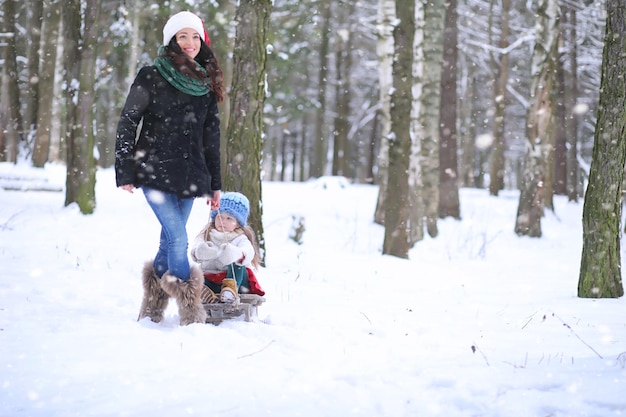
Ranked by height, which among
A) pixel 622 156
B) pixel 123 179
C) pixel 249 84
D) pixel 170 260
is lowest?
pixel 170 260

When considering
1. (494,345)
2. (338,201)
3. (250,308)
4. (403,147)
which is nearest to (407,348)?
(494,345)

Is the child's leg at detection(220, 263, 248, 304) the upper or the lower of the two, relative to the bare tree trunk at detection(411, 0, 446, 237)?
lower

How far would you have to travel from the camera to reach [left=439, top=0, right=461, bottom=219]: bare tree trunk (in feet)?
49.8

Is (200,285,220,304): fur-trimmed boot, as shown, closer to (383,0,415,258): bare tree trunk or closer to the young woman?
the young woman

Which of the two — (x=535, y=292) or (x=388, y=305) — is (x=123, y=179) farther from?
(x=535, y=292)

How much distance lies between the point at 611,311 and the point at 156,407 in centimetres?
429

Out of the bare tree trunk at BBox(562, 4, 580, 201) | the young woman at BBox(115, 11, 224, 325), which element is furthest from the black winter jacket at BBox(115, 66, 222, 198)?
the bare tree trunk at BBox(562, 4, 580, 201)

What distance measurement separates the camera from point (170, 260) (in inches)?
168

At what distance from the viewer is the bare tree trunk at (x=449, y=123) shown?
49.8 ft

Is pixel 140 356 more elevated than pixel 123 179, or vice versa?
pixel 123 179

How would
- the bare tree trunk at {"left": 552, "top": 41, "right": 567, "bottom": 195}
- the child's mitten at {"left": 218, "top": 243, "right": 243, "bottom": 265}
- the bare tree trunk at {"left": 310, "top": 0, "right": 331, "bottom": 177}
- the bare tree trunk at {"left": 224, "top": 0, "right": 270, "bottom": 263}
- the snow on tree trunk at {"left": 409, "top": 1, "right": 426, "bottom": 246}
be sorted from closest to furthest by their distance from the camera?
1. the child's mitten at {"left": 218, "top": 243, "right": 243, "bottom": 265}
2. the bare tree trunk at {"left": 224, "top": 0, "right": 270, "bottom": 263}
3. the snow on tree trunk at {"left": 409, "top": 1, "right": 426, "bottom": 246}
4. the bare tree trunk at {"left": 552, "top": 41, "right": 567, "bottom": 195}
5. the bare tree trunk at {"left": 310, "top": 0, "right": 331, "bottom": 177}

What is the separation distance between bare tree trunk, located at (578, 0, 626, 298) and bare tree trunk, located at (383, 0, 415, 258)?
3.16m

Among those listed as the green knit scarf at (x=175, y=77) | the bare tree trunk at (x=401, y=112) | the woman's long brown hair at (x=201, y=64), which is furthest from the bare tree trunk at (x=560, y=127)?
the green knit scarf at (x=175, y=77)

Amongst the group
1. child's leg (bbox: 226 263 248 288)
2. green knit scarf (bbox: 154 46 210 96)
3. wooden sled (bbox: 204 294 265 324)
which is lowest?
wooden sled (bbox: 204 294 265 324)
